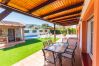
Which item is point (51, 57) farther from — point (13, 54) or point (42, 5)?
point (13, 54)

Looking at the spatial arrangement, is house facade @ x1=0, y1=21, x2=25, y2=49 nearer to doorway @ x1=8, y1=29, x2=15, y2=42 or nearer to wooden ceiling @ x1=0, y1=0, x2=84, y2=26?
doorway @ x1=8, y1=29, x2=15, y2=42

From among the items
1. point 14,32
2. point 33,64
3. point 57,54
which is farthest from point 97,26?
point 14,32

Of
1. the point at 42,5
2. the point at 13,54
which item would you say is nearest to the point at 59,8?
the point at 42,5

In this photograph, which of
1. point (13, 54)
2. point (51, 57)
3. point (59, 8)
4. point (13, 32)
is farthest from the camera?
point (13, 32)

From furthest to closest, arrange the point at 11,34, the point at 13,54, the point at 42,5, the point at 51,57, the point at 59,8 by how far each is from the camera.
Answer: the point at 11,34 → the point at 13,54 → the point at 51,57 → the point at 59,8 → the point at 42,5

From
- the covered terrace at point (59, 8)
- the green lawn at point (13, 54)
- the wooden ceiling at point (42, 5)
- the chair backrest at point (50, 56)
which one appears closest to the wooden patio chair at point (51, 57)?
the chair backrest at point (50, 56)

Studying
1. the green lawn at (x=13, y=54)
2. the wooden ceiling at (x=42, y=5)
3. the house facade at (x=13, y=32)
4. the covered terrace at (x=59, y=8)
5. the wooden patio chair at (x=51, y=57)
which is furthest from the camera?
the house facade at (x=13, y=32)

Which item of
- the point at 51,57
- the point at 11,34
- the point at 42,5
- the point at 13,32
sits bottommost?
the point at 51,57

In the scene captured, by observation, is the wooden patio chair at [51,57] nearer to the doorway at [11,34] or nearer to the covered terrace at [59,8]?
the covered terrace at [59,8]

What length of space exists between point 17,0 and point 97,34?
3027 millimetres

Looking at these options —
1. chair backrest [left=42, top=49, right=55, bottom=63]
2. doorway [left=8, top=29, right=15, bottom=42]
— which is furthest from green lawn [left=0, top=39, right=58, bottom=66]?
doorway [left=8, top=29, right=15, bottom=42]

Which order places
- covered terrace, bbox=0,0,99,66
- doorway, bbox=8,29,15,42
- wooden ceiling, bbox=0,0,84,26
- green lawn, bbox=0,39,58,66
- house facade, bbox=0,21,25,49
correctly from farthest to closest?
doorway, bbox=8,29,15,42, house facade, bbox=0,21,25,49, green lawn, bbox=0,39,58,66, wooden ceiling, bbox=0,0,84,26, covered terrace, bbox=0,0,99,66

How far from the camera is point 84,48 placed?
24.7 ft

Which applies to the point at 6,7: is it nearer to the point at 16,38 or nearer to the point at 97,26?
the point at 97,26
